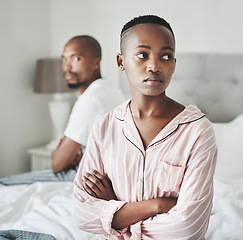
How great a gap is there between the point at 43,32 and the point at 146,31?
93.8 inches

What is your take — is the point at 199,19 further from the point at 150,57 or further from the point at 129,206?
the point at 129,206

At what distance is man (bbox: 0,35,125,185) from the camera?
187 cm

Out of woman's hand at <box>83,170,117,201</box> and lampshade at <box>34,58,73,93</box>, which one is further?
lampshade at <box>34,58,73,93</box>

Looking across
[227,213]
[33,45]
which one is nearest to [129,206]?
[227,213]

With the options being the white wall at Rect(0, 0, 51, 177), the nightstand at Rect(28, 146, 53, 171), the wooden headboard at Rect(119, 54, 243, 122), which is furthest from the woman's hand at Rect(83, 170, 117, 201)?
the white wall at Rect(0, 0, 51, 177)

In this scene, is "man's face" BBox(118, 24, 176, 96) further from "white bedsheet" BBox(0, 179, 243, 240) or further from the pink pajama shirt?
"white bedsheet" BBox(0, 179, 243, 240)

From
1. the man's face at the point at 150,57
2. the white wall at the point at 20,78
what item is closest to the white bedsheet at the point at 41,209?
the man's face at the point at 150,57

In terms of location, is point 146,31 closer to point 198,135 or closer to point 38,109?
point 198,135

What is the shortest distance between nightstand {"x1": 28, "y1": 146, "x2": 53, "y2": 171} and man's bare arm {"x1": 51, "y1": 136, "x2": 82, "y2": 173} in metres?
0.90

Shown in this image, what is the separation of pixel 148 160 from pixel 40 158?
2.12m

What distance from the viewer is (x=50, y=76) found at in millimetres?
2883

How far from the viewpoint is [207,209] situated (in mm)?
974

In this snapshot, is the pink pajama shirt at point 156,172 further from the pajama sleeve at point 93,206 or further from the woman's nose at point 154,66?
the woman's nose at point 154,66

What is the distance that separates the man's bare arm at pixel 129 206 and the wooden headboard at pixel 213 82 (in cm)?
110
